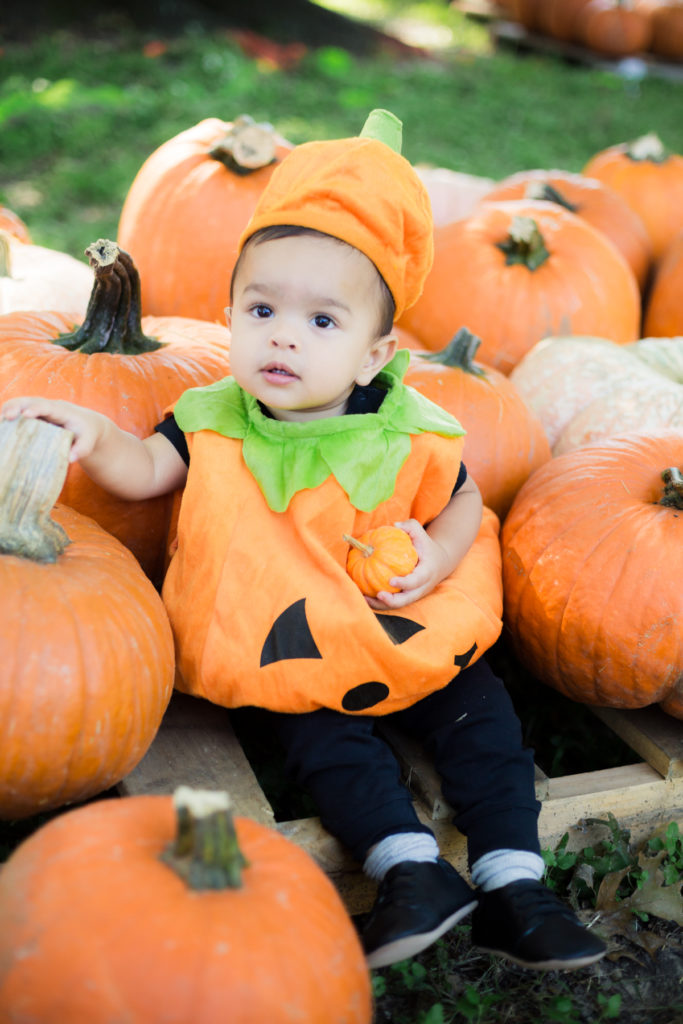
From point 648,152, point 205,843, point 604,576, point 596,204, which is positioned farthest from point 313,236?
point 648,152

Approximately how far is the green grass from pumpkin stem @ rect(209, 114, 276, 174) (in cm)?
193

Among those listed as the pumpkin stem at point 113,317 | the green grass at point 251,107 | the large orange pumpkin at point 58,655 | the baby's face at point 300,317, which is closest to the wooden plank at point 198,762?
the large orange pumpkin at point 58,655

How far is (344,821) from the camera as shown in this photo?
1781 millimetres

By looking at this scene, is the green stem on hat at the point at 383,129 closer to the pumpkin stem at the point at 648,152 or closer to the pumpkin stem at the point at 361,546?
the pumpkin stem at the point at 361,546

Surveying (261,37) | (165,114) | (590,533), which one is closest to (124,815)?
(590,533)

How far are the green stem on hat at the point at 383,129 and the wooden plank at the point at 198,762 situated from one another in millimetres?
1172

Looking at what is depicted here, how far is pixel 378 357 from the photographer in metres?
1.94

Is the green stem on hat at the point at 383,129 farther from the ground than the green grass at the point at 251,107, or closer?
farther from the ground

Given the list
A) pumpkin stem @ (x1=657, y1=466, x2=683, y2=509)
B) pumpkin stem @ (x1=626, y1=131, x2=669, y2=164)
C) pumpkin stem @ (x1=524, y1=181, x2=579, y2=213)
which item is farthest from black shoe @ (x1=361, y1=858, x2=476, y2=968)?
pumpkin stem @ (x1=626, y1=131, x2=669, y2=164)

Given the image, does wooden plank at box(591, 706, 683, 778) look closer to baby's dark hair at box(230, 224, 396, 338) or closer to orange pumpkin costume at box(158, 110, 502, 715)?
orange pumpkin costume at box(158, 110, 502, 715)

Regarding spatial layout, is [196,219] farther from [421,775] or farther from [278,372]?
[421,775]

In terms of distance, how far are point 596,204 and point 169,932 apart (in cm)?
339

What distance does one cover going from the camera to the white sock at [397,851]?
171 centimetres

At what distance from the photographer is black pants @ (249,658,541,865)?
1.78 metres
